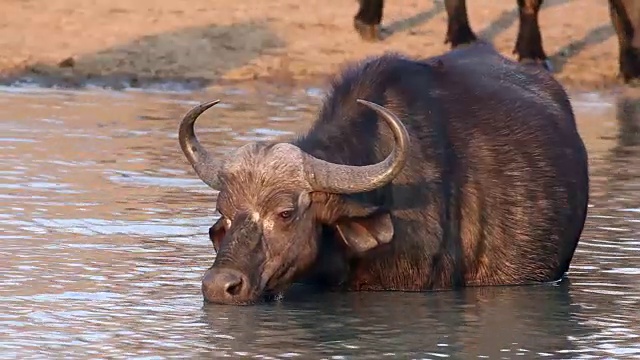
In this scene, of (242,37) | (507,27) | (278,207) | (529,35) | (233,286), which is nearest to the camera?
(233,286)

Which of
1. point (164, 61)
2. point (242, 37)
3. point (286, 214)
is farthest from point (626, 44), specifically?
point (286, 214)

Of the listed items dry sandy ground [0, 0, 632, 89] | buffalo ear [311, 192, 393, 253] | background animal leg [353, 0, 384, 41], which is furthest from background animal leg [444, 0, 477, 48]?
buffalo ear [311, 192, 393, 253]

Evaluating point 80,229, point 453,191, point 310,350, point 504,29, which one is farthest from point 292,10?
point 310,350

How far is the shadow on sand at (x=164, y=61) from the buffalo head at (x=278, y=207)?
35.6 feet

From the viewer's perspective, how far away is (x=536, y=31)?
64.3 feet

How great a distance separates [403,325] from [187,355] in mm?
1130

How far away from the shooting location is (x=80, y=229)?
9914mm

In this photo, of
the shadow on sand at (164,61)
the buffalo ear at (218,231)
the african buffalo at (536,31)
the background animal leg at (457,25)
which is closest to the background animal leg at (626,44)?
the african buffalo at (536,31)

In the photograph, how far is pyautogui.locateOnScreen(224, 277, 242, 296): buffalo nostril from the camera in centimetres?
764

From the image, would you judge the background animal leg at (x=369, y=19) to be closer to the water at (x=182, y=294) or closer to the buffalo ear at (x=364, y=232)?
the water at (x=182, y=294)

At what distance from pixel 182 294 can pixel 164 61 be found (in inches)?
466

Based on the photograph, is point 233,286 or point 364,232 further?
point 364,232

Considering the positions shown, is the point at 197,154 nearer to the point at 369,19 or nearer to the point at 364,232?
the point at 364,232

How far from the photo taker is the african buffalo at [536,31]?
63.1 ft
